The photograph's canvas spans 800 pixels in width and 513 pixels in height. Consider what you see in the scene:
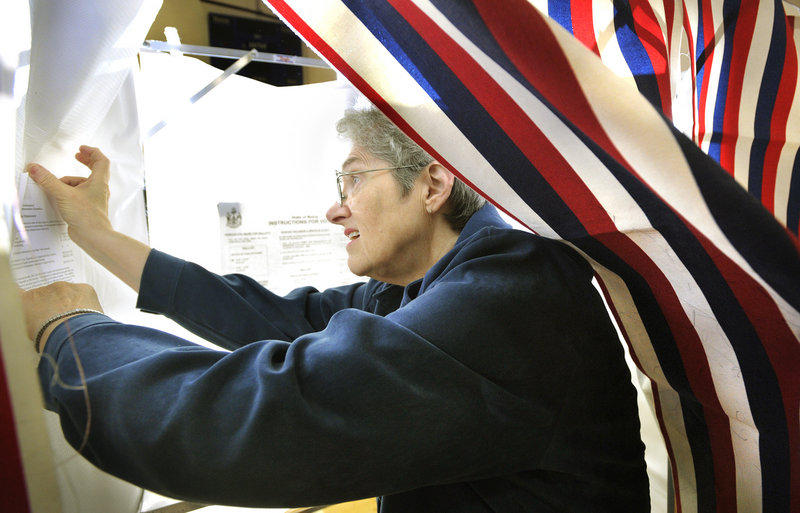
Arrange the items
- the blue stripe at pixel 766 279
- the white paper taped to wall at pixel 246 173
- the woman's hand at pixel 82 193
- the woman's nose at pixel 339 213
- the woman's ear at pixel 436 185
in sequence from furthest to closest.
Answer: the white paper taped to wall at pixel 246 173 → the woman's nose at pixel 339 213 → the woman's ear at pixel 436 185 → the woman's hand at pixel 82 193 → the blue stripe at pixel 766 279

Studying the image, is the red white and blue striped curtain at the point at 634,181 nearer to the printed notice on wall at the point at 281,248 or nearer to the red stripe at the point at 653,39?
the red stripe at the point at 653,39

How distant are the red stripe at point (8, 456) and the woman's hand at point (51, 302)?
0.32 meters

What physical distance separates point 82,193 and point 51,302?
0.36 metres

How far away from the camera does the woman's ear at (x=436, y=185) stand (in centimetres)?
99

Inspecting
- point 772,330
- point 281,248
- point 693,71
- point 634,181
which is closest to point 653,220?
point 634,181

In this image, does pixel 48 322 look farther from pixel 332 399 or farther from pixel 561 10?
pixel 561 10

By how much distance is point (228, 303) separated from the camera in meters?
1.11

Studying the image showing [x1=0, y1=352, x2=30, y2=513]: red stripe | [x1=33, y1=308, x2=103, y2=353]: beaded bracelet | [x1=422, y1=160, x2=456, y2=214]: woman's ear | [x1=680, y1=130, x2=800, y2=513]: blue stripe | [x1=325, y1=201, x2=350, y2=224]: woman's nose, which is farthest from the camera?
[x1=325, y1=201, x2=350, y2=224]: woman's nose

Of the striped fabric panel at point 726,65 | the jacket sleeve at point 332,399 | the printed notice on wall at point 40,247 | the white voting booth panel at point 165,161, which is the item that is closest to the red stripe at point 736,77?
the striped fabric panel at point 726,65

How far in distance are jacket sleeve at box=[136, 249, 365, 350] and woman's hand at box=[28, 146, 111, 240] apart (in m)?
0.14

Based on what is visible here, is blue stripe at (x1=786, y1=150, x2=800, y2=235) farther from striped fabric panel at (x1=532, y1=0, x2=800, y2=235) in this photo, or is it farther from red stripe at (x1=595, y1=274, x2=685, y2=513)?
red stripe at (x1=595, y1=274, x2=685, y2=513)

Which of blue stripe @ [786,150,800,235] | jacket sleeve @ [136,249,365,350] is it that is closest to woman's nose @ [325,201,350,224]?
jacket sleeve @ [136,249,365,350]

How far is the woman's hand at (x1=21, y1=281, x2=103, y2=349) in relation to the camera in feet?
1.78

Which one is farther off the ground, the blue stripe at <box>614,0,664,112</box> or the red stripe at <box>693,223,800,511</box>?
the blue stripe at <box>614,0,664,112</box>
